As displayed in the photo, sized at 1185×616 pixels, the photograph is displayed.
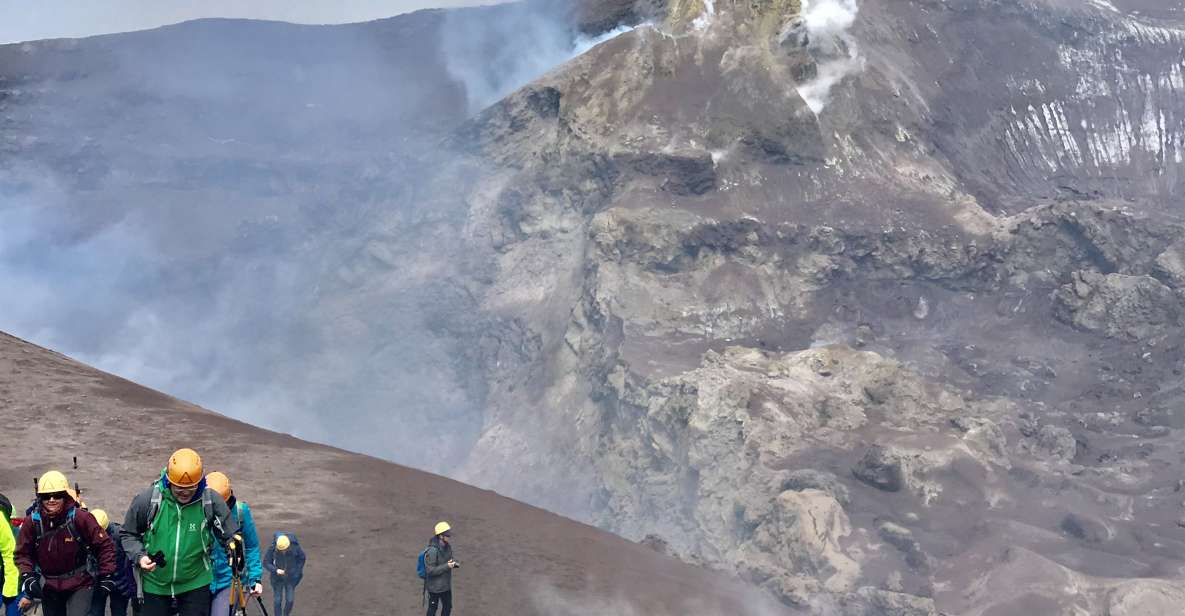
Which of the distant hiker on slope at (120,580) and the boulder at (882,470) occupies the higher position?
the distant hiker on slope at (120,580)

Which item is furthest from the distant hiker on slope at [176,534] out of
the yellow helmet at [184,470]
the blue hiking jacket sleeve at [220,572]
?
the blue hiking jacket sleeve at [220,572]

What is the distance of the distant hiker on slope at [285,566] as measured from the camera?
14.4 metres

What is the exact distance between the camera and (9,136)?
232 ft

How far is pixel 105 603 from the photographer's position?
383 inches

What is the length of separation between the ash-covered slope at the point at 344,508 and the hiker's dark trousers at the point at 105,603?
603 cm

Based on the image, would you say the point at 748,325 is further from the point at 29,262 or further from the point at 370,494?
the point at 29,262

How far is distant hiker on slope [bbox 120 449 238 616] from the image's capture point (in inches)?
308

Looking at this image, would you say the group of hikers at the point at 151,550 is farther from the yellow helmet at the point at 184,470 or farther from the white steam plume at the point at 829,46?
the white steam plume at the point at 829,46

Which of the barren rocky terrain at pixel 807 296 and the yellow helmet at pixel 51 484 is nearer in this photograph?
the yellow helmet at pixel 51 484

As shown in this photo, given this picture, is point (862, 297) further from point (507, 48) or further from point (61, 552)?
point (61, 552)

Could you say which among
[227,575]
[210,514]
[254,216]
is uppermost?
[254,216]

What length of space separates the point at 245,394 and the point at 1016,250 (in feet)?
113

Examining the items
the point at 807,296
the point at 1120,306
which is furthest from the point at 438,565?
the point at 1120,306

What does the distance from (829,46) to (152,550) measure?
52.9 meters
